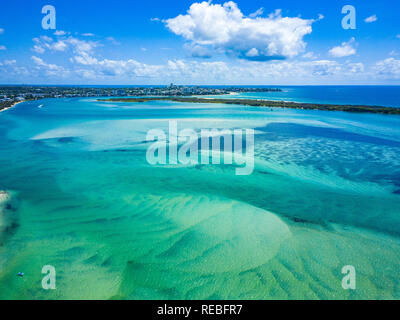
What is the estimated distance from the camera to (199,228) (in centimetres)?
1265

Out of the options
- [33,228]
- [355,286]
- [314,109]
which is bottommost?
[355,286]

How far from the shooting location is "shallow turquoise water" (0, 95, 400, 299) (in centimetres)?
920

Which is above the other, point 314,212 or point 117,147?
point 117,147

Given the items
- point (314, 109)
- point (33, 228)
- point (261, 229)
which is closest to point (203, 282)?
point (261, 229)

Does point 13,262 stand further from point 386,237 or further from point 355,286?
point 386,237

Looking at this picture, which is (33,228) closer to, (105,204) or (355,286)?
(105,204)

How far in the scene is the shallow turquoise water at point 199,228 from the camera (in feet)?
30.2

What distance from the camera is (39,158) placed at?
24250 mm

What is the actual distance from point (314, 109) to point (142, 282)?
7634 cm

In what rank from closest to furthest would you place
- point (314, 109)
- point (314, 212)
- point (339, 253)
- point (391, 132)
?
1. point (339, 253)
2. point (314, 212)
3. point (391, 132)
4. point (314, 109)

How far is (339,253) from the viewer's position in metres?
10.9

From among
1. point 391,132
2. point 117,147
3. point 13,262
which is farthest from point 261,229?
point 391,132

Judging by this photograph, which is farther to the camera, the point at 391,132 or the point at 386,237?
the point at 391,132

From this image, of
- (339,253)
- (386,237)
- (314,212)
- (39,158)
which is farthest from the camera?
(39,158)
